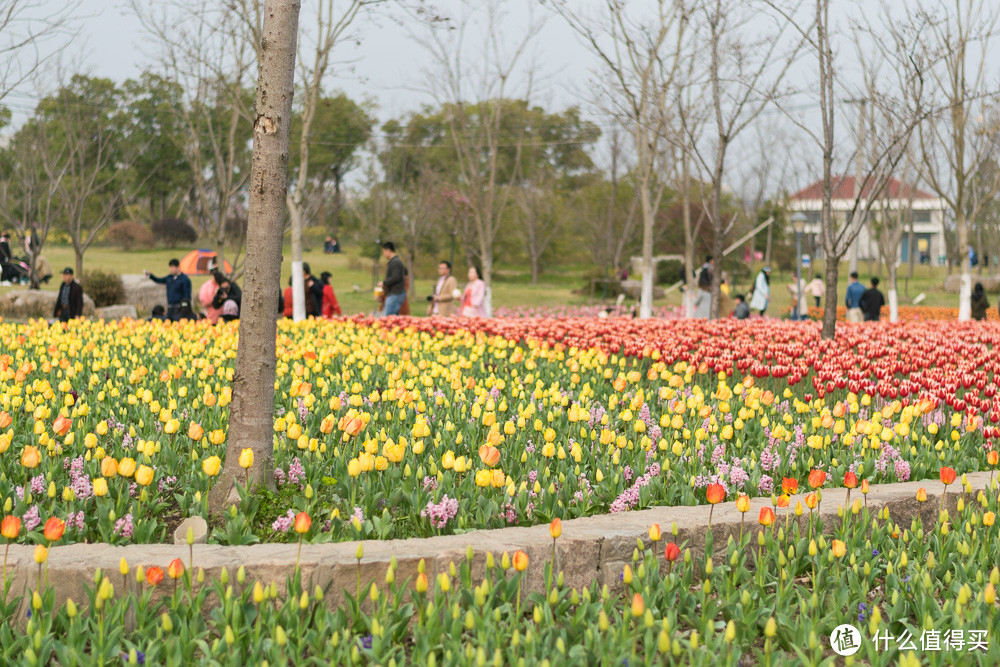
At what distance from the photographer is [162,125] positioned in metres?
44.4

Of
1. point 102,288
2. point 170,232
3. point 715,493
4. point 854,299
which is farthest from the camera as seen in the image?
point 170,232

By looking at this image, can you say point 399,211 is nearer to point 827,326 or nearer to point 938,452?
point 827,326

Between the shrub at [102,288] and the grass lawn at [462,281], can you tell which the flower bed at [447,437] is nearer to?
the shrub at [102,288]

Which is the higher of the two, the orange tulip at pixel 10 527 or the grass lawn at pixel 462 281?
the grass lawn at pixel 462 281

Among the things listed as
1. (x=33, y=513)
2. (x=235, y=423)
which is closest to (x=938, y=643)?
(x=235, y=423)

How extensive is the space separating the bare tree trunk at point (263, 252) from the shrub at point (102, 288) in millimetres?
18752

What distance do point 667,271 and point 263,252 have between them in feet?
109

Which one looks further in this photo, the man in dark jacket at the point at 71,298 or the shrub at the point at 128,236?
the shrub at the point at 128,236

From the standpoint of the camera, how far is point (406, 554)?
316 centimetres

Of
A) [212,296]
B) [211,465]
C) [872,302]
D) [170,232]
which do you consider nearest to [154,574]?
[211,465]

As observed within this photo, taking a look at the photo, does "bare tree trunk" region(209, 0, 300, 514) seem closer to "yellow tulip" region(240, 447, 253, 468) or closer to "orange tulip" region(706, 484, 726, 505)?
"yellow tulip" region(240, 447, 253, 468)

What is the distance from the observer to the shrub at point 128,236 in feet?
143

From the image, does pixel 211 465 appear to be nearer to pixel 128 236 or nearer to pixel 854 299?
pixel 854 299

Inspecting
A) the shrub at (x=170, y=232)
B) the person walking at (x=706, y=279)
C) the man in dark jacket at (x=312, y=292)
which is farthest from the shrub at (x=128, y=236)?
the person walking at (x=706, y=279)
